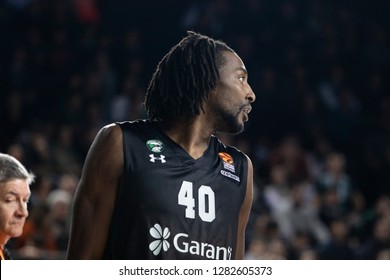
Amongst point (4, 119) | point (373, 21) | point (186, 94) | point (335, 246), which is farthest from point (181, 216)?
point (373, 21)

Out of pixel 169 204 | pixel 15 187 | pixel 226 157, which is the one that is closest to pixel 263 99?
pixel 226 157

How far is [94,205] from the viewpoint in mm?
2938

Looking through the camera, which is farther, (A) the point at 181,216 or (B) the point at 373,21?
(B) the point at 373,21

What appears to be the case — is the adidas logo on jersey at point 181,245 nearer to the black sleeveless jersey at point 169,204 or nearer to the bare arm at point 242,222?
the black sleeveless jersey at point 169,204

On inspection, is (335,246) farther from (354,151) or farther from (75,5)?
(75,5)

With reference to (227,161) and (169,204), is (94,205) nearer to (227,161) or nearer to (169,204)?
(169,204)

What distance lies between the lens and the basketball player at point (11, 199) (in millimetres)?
3139

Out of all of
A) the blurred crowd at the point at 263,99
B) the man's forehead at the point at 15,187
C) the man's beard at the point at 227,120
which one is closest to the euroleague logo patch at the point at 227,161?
the man's beard at the point at 227,120

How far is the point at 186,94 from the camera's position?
314 cm

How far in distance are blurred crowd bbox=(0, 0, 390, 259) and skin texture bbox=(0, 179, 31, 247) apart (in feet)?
13.1

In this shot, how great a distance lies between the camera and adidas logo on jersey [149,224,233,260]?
291cm

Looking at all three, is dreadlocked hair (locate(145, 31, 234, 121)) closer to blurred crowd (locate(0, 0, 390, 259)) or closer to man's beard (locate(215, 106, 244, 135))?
man's beard (locate(215, 106, 244, 135))

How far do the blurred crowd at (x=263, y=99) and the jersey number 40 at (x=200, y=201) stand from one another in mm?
4309
